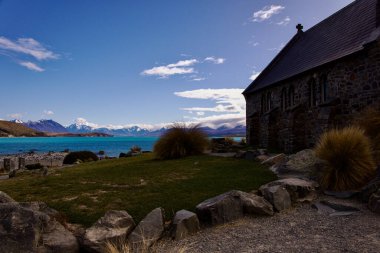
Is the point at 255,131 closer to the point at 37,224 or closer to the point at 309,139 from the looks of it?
the point at 309,139

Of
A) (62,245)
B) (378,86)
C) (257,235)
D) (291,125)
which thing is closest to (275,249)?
(257,235)

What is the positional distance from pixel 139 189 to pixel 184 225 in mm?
3108

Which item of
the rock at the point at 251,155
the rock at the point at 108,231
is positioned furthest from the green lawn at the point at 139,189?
the rock at the point at 251,155

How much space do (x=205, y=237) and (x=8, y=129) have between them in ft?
724

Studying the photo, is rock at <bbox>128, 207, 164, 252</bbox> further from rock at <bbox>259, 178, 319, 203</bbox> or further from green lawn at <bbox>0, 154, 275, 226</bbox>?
rock at <bbox>259, 178, 319, 203</bbox>

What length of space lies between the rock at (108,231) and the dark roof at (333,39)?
12087 millimetres

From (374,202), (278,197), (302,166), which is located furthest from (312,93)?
(278,197)

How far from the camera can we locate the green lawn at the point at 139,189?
6.70 metres

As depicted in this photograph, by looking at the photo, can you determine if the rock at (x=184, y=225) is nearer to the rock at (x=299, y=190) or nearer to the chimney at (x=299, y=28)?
the rock at (x=299, y=190)

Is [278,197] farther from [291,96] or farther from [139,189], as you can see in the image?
[291,96]

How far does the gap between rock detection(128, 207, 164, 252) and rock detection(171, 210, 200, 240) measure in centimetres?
26

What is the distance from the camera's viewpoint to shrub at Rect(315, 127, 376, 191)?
756 cm

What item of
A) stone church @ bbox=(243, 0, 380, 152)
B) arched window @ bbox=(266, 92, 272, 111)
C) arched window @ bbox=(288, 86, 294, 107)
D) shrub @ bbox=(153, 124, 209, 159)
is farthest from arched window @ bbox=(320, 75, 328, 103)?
shrub @ bbox=(153, 124, 209, 159)

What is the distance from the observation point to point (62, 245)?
190 inches
